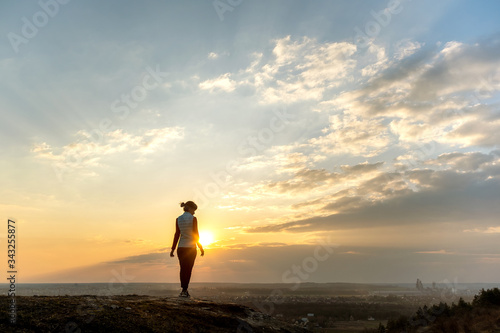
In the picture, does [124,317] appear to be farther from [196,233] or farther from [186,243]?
[196,233]

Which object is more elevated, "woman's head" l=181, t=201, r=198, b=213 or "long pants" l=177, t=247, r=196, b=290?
"woman's head" l=181, t=201, r=198, b=213

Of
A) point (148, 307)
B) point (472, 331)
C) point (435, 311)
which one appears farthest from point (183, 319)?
point (435, 311)

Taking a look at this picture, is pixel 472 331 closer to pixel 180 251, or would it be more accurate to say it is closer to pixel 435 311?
pixel 435 311

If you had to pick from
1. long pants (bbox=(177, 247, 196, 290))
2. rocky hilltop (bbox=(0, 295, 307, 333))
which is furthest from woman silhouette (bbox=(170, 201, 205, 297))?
rocky hilltop (bbox=(0, 295, 307, 333))

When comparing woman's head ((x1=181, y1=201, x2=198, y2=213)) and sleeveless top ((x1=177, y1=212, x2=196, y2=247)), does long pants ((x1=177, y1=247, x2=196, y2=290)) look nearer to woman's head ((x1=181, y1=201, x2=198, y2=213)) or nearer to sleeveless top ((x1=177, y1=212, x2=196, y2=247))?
sleeveless top ((x1=177, y1=212, x2=196, y2=247))

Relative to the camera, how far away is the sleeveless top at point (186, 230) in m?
10.6

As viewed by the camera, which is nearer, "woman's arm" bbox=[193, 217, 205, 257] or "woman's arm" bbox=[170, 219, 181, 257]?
"woman's arm" bbox=[193, 217, 205, 257]

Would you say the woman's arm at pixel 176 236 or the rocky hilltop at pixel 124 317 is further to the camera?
the woman's arm at pixel 176 236

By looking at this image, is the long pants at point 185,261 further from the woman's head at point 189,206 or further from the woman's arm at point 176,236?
the woman's head at point 189,206

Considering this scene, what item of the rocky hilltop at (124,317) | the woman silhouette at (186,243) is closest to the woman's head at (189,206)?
the woman silhouette at (186,243)

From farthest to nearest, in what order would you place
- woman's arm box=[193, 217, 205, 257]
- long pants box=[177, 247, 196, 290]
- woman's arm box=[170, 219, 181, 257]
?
woman's arm box=[170, 219, 181, 257]
woman's arm box=[193, 217, 205, 257]
long pants box=[177, 247, 196, 290]

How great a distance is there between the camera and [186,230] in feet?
35.1

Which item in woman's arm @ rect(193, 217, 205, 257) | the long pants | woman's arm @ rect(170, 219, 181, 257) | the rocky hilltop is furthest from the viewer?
woman's arm @ rect(170, 219, 181, 257)

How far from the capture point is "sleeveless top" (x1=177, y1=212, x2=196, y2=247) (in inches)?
419
